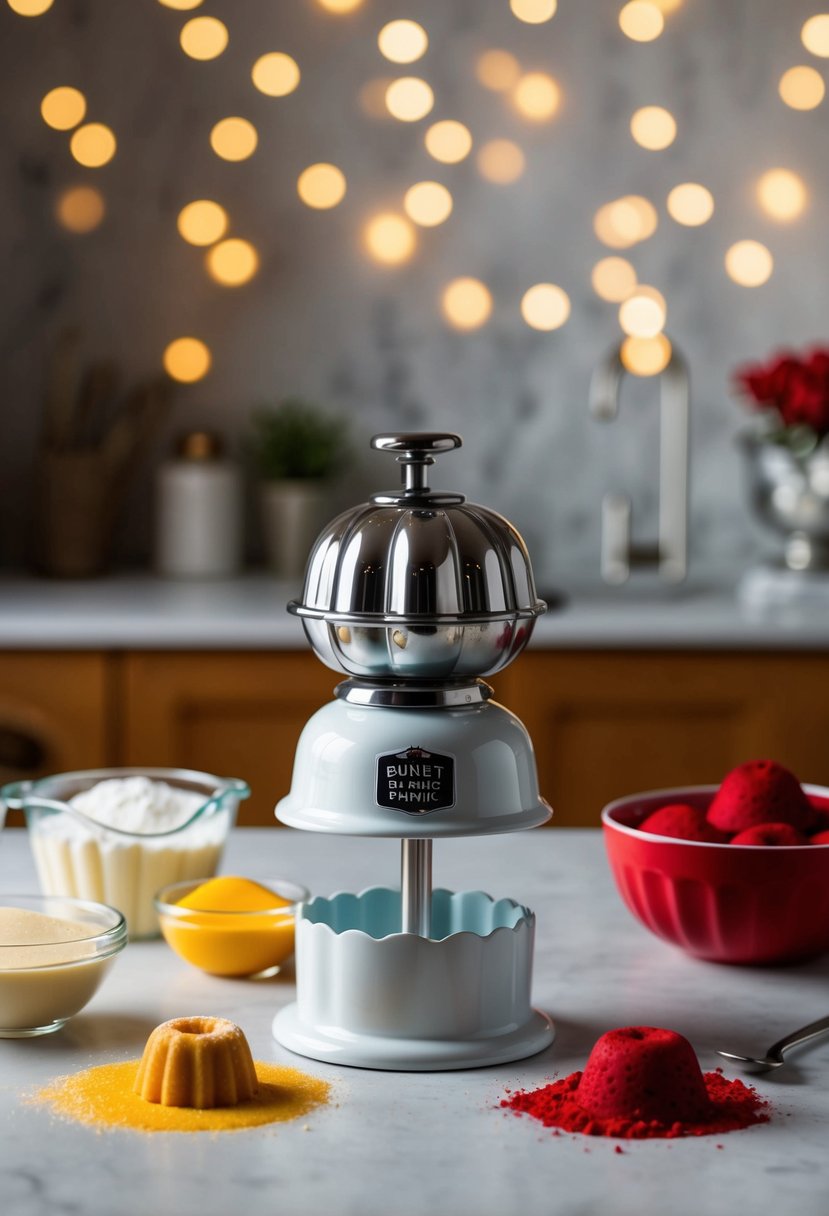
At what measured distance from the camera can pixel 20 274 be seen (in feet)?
9.90

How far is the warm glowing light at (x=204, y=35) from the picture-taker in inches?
116

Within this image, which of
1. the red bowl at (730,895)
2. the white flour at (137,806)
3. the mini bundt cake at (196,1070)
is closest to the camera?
the mini bundt cake at (196,1070)

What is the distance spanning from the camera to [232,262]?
302cm

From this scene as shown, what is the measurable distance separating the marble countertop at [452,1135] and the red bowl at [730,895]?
0.02 m

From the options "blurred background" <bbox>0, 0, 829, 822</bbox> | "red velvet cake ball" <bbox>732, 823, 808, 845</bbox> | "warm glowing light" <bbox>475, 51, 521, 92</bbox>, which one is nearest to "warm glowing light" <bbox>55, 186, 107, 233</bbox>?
"blurred background" <bbox>0, 0, 829, 822</bbox>

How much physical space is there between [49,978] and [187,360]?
7.42 feet

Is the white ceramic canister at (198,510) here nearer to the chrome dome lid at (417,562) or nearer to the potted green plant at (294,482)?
the potted green plant at (294,482)

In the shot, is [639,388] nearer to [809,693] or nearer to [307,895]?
[809,693]


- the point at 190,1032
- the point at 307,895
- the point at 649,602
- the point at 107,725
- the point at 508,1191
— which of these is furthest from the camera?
the point at 649,602

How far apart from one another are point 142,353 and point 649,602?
1.12 metres

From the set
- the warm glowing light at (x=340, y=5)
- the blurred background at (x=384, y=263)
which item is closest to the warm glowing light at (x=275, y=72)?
the blurred background at (x=384, y=263)

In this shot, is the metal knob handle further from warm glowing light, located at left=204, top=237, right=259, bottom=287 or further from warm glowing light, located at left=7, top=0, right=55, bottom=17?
warm glowing light, located at left=7, top=0, right=55, bottom=17

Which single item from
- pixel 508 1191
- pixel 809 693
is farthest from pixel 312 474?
pixel 508 1191

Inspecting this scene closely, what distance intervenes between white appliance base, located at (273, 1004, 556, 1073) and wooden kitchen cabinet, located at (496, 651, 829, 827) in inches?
60.0
